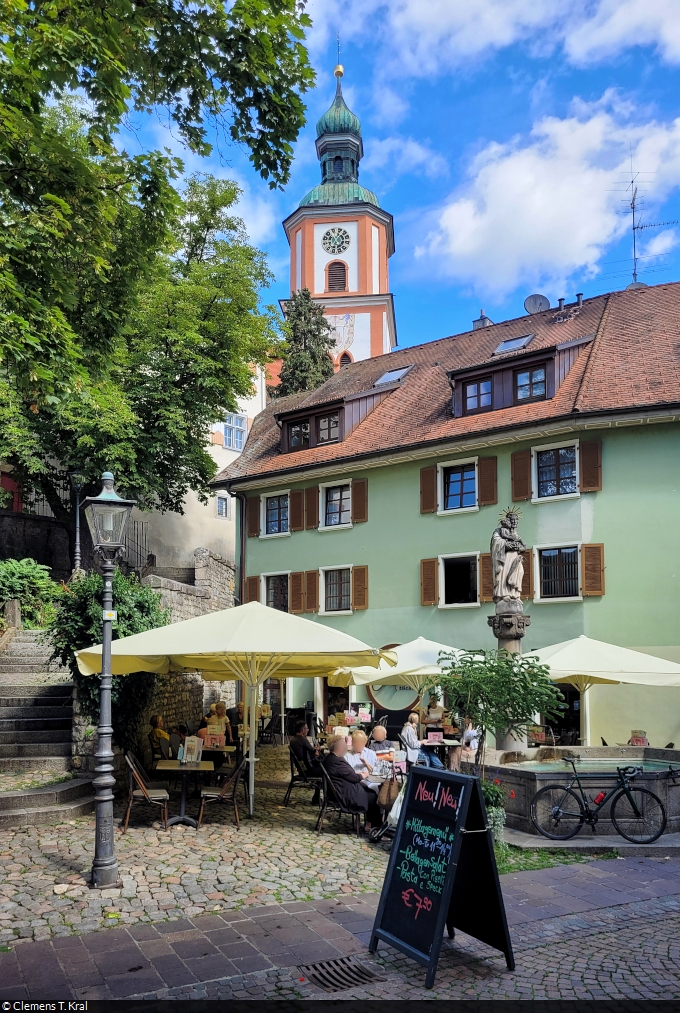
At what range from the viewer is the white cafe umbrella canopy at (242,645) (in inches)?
390

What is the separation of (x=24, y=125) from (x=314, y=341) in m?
30.8

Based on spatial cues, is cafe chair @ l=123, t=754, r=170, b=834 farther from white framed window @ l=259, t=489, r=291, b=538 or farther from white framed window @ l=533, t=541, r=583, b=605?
white framed window @ l=259, t=489, r=291, b=538

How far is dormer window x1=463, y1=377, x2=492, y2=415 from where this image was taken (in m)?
22.3

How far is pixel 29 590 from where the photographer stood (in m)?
20.2

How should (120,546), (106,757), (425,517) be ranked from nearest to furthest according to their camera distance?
1. (106,757)
2. (120,546)
3. (425,517)

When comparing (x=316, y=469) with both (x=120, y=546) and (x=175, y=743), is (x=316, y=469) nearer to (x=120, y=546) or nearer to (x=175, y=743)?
(x=175, y=743)

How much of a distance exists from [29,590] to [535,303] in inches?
724

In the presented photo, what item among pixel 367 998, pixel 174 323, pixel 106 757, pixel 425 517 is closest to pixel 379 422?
pixel 425 517

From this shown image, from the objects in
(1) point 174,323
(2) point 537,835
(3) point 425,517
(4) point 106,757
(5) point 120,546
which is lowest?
(2) point 537,835

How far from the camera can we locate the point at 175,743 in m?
13.3

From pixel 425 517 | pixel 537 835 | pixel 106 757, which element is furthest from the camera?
pixel 425 517

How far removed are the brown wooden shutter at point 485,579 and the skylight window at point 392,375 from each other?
8.26 meters

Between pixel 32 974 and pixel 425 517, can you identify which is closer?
pixel 32 974

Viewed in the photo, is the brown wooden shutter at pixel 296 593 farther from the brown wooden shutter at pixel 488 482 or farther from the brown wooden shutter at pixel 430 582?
the brown wooden shutter at pixel 488 482
